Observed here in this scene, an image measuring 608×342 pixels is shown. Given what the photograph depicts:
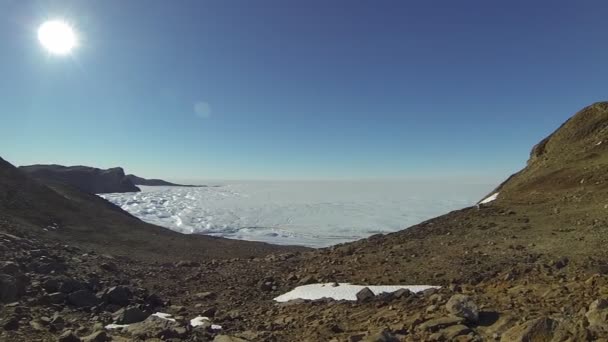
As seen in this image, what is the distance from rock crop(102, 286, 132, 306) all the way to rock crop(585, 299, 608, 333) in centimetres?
931

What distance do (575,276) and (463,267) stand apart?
2908mm

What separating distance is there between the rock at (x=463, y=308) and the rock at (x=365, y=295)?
7.60ft

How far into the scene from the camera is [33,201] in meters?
27.4

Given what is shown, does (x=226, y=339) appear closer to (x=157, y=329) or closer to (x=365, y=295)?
(x=157, y=329)

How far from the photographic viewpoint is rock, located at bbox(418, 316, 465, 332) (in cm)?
670

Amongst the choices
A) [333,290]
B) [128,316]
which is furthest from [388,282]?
[128,316]

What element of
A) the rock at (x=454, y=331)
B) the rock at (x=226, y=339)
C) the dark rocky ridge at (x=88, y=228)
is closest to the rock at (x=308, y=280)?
the rock at (x=226, y=339)

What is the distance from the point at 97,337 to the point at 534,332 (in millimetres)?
6609

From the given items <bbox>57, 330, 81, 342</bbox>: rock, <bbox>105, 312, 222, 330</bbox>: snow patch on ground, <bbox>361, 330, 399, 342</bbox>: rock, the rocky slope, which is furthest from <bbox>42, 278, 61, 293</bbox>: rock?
<bbox>361, 330, 399, 342</bbox>: rock

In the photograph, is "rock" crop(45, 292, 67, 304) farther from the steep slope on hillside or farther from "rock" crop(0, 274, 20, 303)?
the steep slope on hillside

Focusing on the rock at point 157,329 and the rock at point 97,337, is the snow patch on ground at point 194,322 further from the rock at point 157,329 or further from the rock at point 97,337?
the rock at point 97,337

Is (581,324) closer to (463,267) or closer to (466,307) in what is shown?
(466,307)

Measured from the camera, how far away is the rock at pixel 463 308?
265 inches

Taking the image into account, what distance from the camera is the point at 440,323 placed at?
6758 millimetres
